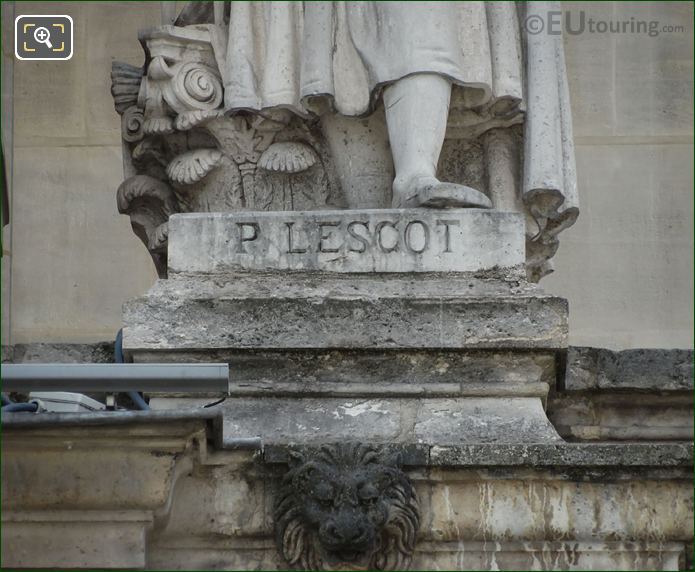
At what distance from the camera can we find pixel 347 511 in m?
7.88

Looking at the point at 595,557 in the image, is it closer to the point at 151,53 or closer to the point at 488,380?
the point at 488,380

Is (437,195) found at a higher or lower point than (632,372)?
higher

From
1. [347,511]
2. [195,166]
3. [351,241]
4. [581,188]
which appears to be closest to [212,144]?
[195,166]

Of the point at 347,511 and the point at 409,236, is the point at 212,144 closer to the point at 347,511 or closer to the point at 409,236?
the point at 409,236

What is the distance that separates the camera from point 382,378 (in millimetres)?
8484

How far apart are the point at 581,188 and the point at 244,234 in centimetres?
377

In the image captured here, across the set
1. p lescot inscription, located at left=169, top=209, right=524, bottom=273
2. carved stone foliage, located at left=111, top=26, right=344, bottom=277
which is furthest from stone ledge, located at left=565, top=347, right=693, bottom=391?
carved stone foliage, located at left=111, top=26, right=344, bottom=277

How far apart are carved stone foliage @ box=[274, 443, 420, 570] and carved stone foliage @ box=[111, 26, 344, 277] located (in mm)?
1326

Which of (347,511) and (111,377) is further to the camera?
(347,511)

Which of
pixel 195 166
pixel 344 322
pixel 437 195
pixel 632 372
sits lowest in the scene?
pixel 632 372

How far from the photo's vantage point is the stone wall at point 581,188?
12.1m

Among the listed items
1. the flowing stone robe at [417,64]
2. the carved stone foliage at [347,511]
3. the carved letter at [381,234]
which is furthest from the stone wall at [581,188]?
the carved stone foliage at [347,511]

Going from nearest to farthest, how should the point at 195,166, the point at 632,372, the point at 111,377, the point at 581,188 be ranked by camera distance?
1. the point at 111,377
2. the point at 632,372
3. the point at 195,166
4. the point at 581,188

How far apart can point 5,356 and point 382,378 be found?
1358 millimetres
